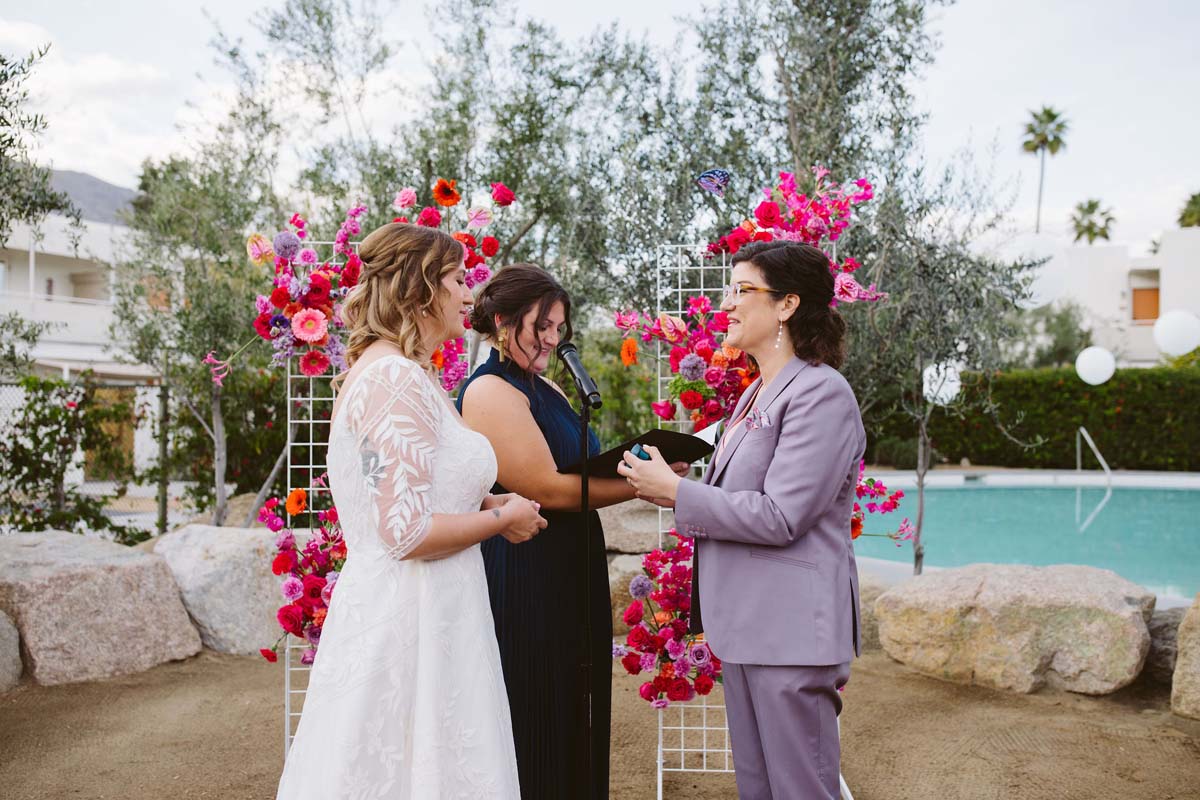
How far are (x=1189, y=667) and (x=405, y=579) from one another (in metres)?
4.61

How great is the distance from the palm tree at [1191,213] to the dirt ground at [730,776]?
36224 millimetres

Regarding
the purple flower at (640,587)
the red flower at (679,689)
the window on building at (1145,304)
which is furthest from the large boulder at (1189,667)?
the window on building at (1145,304)

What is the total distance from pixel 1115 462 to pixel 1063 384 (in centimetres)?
189

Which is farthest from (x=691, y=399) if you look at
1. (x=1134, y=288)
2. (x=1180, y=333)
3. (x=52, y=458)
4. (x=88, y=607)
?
(x=1134, y=288)

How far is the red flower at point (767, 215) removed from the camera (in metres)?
3.66

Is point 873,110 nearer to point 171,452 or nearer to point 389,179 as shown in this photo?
point 389,179

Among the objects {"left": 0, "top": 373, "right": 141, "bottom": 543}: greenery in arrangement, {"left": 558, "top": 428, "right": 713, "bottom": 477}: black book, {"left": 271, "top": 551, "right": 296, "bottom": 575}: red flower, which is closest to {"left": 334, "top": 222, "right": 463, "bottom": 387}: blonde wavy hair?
{"left": 558, "top": 428, "right": 713, "bottom": 477}: black book

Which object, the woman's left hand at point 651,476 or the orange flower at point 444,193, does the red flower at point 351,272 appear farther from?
the woman's left hand at point 651,476

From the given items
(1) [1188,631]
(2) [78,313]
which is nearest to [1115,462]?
(1) [1188,631]

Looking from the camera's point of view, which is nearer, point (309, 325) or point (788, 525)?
point (788, 525)

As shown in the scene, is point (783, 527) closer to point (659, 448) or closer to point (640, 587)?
point (659, 448)

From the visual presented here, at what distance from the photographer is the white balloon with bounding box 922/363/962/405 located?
24.7ft

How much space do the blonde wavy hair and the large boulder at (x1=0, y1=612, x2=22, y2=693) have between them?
15.1ft

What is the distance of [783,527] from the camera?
Result: 2.21 m
